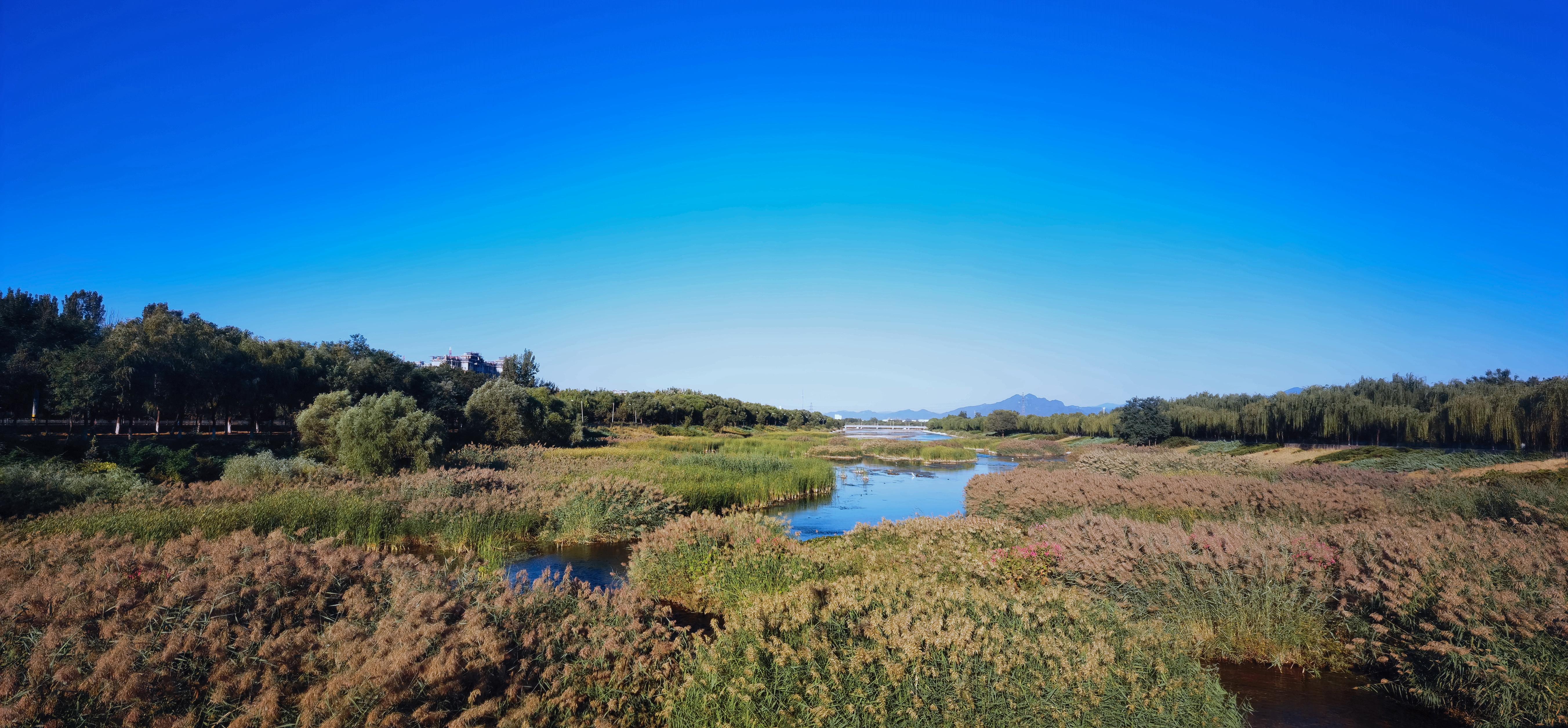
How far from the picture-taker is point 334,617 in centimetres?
513

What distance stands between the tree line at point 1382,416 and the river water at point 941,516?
3262cm

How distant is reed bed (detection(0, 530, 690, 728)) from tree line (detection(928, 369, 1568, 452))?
5218 cm

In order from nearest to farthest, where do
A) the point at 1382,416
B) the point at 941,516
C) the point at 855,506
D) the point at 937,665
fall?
the point at 937,665, the point at 941,516, the point at 855,506, the point at 1382,416

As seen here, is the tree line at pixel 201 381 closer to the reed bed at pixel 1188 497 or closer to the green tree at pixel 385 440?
the green tree at pixel 385 440

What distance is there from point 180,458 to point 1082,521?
2458cm

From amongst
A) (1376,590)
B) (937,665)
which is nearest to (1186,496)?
(1376,590)

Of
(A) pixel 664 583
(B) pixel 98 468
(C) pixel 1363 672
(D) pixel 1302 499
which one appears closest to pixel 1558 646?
(C) pixel 1363 672

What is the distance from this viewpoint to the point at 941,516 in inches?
771

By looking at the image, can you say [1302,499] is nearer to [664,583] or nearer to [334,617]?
[664,583]

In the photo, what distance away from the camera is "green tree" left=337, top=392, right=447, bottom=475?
21.8 metres

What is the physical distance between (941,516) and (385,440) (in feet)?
61.4

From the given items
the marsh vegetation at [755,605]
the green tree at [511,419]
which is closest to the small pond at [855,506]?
the marsh vegetation at [755,605]

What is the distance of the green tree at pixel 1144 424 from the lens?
6225cm

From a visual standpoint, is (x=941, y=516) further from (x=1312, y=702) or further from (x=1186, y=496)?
(x=1312, y=702)
